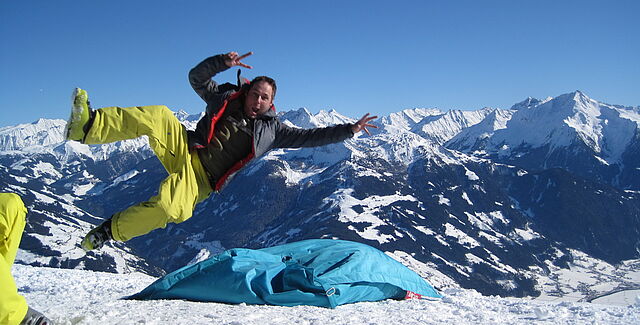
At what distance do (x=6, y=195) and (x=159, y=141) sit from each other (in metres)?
2.40

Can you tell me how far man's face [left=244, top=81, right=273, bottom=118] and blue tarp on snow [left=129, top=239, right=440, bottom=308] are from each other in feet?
9.49

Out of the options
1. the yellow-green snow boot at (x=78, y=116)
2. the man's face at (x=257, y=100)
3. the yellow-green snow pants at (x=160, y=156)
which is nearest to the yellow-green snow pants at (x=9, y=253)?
the yellow-green snow boot at (x=78, y=116)

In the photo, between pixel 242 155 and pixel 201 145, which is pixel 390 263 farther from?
pixel 201 145

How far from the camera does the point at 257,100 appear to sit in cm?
712

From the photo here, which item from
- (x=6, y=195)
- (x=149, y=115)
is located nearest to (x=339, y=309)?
(x=149, y=115)

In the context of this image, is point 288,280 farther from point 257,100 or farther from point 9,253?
point 9,253

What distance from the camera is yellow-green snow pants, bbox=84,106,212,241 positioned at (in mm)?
5883

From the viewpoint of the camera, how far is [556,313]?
265 inches

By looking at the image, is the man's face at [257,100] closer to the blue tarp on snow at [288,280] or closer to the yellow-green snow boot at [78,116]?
the yellow-green snow boot at [78,116]

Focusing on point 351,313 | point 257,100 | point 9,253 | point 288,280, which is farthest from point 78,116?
point 351,313

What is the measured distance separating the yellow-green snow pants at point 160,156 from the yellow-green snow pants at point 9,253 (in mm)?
1604

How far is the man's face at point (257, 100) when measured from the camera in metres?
7.12

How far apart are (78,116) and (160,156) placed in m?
1.37

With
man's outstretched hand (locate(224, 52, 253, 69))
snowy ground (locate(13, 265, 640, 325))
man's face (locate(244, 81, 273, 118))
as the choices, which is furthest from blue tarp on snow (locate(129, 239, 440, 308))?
man's outstretched hand (locate(224, 52, 253, 69))
